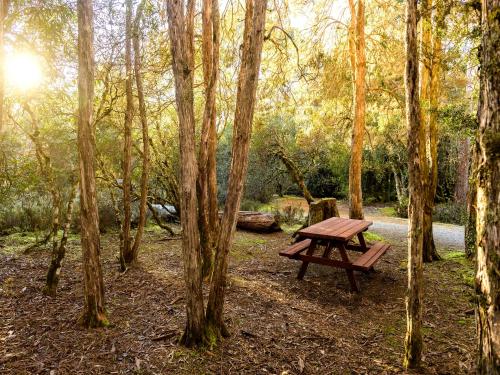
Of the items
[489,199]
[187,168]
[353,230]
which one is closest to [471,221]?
[353,230]

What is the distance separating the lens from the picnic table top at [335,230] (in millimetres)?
5430

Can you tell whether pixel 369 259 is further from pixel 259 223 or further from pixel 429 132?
pixel 259 223

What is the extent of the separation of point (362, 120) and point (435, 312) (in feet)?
17.1

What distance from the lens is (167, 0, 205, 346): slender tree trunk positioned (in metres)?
3.18

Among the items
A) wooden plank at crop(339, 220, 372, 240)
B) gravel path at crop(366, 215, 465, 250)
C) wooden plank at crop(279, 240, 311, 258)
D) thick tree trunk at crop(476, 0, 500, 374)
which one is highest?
thick tree trunk at crop(476, 0, 500, 374)

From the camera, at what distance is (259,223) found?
10203 millimetres

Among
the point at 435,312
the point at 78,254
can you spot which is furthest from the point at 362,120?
the point at 78,254

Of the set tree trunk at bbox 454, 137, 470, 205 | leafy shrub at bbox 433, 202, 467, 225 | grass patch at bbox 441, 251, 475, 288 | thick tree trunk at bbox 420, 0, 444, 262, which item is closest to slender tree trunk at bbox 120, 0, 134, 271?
thick tree trunk at bbox 420, 0, 444, 262

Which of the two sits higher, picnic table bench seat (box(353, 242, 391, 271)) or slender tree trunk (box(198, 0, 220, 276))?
slender tree trunk (box(198, 0, 220, 276))

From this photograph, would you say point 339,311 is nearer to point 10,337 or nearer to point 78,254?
point 10,337

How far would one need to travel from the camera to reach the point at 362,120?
8.97 m

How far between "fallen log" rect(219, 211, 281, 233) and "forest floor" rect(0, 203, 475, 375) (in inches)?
125

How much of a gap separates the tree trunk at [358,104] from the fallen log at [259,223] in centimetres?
227

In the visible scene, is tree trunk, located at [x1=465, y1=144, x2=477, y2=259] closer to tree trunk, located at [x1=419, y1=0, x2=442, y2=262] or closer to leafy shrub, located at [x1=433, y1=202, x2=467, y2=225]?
tree trunk, located at [x1=419, y1=0, x2=442, y2=262]
